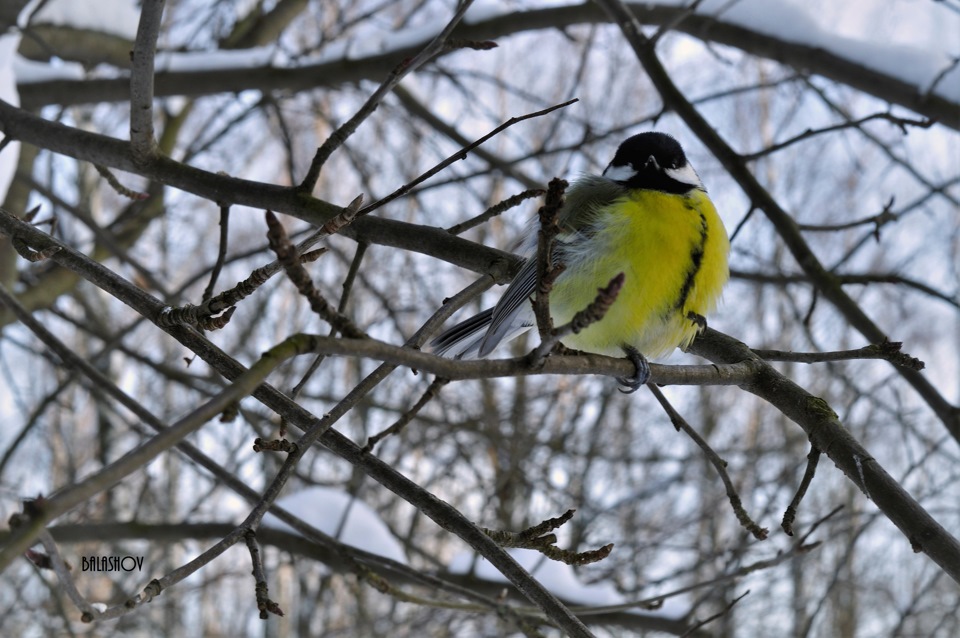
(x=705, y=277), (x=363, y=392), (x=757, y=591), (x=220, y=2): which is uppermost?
(x=220, y=2)

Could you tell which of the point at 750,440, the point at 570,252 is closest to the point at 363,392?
the point at 570,252

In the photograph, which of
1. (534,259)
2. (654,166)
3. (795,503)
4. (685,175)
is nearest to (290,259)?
(795,503)

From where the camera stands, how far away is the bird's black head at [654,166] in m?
2.83

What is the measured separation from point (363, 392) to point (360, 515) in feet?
8.15

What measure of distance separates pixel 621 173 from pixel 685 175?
22 cm

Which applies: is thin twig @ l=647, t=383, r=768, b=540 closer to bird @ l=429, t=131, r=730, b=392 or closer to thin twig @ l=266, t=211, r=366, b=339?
bird @ l=429, t=131, r=730, b=392

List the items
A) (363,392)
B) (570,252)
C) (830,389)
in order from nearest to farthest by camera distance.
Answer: (363,392), (570,252), (830,389)

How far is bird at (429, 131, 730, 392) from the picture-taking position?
2.44 m

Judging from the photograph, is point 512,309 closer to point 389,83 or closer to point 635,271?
point 635,271

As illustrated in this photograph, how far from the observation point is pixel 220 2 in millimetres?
5574

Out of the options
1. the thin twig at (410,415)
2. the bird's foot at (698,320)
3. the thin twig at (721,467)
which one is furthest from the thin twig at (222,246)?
the bird's foot at (698,320)

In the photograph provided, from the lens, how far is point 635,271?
2438mm

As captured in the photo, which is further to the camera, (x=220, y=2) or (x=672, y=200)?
(x=220, y=2)

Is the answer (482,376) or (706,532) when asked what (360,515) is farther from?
(706,532)
